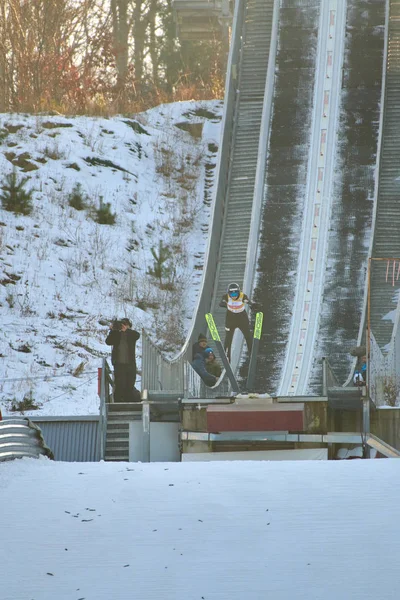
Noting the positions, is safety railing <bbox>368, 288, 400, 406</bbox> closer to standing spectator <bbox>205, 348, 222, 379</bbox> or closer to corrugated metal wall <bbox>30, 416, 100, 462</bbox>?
standing spectator <bbox>205, 348, 222, 379</bbox>

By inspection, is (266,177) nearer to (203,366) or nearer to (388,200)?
(388,200)

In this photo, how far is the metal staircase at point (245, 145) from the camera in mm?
23047

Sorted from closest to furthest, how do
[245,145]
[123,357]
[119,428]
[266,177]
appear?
1. [119,428]
2. [123,357]
3. [266,177]
4. [245,145]

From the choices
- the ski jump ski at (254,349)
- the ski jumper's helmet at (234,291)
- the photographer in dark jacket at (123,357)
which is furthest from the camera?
the ski jumper's helmet at (234,291)

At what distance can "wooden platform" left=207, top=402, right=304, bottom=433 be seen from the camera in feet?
49.3

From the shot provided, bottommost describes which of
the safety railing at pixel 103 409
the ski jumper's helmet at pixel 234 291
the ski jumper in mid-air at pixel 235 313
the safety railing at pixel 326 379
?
the safety railing at pixel 103 409

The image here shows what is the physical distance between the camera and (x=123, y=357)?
17.0 m

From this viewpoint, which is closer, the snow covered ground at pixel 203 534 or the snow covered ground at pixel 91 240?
the snow covered ground at pixel 203 534

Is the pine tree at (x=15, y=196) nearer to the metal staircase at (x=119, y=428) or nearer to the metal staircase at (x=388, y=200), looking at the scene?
the metal staircase at (x=388, y=200)

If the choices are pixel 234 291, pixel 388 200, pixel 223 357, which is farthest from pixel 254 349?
pixel 388 200

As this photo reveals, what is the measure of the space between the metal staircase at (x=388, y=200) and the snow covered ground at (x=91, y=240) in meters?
3.69

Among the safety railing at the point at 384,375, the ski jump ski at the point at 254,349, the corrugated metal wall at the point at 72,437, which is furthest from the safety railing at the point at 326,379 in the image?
the corrugated metal wall at the point at 72,437

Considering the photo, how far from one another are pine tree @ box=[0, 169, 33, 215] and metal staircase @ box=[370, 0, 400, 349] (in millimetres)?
7069

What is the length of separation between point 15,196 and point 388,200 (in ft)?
25.2
